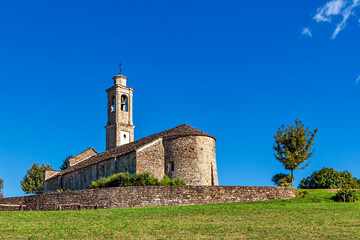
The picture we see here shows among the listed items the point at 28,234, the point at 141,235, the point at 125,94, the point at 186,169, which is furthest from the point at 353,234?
the point at 125,94

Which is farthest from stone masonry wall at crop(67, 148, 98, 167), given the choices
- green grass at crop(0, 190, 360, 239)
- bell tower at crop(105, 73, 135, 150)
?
green grass at crop(0, 190, 360, 239)

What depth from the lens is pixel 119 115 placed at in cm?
6206

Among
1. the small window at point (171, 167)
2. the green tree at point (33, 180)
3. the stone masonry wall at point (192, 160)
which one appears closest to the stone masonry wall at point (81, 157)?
the green tree at point (33, 180)

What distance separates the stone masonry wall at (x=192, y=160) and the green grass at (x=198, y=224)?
45.0 feet

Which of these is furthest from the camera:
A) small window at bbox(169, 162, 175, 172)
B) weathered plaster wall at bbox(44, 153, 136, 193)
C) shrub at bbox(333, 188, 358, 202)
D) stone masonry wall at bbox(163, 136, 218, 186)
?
weathered plaster wall at bbox(44, 153, 136, 193)

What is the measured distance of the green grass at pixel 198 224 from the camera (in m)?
15.0

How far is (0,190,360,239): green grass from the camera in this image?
15.0m

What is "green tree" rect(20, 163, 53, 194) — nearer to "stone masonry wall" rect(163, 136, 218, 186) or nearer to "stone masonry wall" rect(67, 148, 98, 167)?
"stone masonry wall" rect(67, 148, 98, 167)

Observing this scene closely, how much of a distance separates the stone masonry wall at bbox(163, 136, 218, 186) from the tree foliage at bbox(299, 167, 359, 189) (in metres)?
20.3

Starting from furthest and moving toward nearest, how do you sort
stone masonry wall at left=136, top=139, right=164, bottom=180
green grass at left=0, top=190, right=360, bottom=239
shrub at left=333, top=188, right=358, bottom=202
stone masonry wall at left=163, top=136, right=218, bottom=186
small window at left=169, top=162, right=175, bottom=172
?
small window at left=169, top=162, right=175, bottom=172 < stone masonry wall at left=136, top=139, right=164, bottom=180 < stone masonry wall at left=163, top=136, right=218, bottom=186 < shrub at left=333, top=188, right=358, bottom=202 < green grass at left=0, top=190, right=360, bottom=239

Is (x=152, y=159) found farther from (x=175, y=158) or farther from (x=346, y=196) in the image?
(x=346, y=196)

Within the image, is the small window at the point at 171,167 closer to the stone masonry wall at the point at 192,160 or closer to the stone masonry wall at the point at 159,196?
the stone masonry wall at the point at 192,160

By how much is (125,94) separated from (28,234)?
48.4 m

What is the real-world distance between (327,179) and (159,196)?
32.6 m
